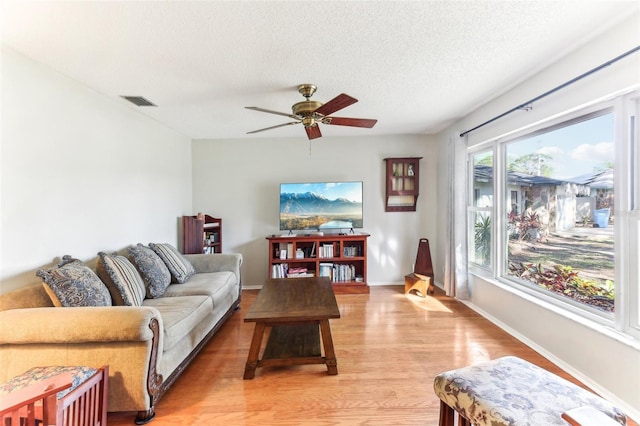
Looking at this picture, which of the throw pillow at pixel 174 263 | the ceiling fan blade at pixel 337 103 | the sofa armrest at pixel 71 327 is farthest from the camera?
the throw pillow at pixel 174 263

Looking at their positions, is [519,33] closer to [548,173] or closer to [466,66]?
[466,66]

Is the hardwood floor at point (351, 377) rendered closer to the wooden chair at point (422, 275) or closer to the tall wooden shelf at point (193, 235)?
Answer: the wooden chair at point (422, 275)

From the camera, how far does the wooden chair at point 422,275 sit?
362 centimetres

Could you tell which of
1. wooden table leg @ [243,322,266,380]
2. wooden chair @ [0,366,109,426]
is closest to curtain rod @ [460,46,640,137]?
wooden table leg @ [243,322,266,380]

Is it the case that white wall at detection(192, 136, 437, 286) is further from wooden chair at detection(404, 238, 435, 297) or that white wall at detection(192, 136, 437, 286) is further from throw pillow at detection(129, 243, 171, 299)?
throw pillow at detection(129, 243, 171, 299)

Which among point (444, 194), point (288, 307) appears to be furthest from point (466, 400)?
point (444, 194)

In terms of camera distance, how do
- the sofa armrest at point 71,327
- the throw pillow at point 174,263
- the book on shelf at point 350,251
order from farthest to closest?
the book on shelf at point 350,251 < the throw pillow at point 174,263 < the sofa armrest at point 71,327

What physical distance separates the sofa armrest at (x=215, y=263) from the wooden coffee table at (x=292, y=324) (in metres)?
0.80

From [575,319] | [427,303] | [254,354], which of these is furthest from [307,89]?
[427,303]

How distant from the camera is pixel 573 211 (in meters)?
2.12

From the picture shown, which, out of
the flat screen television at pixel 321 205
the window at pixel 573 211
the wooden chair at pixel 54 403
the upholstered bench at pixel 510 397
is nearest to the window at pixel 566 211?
the window at pixel 573 211

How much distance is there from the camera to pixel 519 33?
167cm

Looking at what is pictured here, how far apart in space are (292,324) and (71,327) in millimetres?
1316

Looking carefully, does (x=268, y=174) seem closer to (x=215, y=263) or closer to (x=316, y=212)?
(x=316, y=212)
